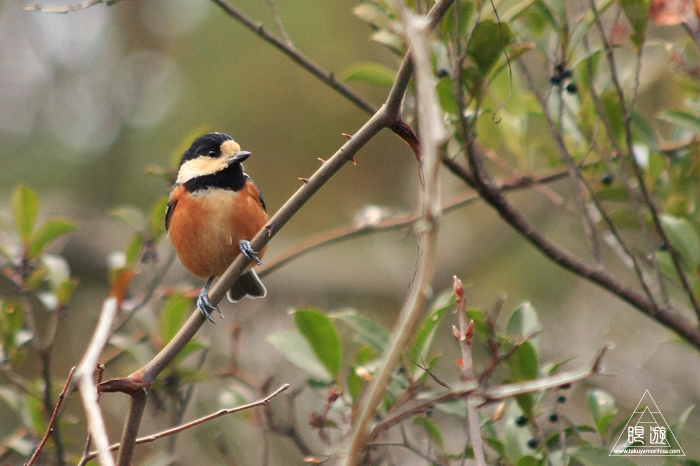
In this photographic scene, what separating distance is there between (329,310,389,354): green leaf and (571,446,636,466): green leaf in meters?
0.84

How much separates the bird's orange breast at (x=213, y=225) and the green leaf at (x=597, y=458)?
2.05m

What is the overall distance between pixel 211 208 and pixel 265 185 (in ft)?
13.3

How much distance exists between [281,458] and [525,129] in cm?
382

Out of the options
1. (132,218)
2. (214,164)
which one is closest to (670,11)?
(214,164)

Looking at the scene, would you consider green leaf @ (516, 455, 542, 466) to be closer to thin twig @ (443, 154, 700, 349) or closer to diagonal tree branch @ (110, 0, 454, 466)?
thin twig @ (443, 154, 700, 349)

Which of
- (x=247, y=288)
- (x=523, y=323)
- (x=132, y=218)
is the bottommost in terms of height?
(x=247, y=288)

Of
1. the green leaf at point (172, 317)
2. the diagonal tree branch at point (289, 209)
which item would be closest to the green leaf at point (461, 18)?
the diagonal tree branch at point (289, 209)

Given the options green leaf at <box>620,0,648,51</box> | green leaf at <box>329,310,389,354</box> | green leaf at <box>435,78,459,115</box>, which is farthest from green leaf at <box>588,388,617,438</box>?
green leaf at <box>620,0,648,51</box>

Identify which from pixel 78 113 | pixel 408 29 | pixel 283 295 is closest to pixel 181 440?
pixel 283 295

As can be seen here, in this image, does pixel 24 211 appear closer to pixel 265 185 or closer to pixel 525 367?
pixel 525 367

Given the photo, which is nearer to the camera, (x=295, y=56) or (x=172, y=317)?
(x=295, y=56)

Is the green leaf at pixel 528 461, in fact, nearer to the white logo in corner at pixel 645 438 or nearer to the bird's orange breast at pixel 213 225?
the white logo in corner at pixel 645 438

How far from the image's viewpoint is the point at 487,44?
3043 mm

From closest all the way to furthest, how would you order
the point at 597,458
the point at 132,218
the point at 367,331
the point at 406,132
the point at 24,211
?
the point at 406,132, the point at 597,458, the point at 367,331, the point at 24,211, the point at 132,218
